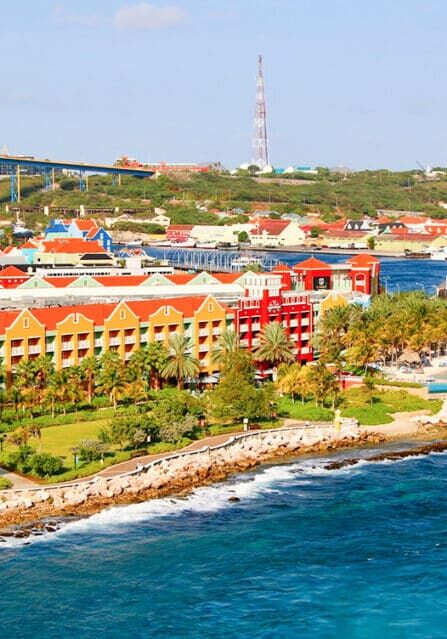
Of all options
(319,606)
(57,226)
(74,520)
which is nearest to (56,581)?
(74,520)

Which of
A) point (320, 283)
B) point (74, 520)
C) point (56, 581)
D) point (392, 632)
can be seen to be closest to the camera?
point (392, 632)

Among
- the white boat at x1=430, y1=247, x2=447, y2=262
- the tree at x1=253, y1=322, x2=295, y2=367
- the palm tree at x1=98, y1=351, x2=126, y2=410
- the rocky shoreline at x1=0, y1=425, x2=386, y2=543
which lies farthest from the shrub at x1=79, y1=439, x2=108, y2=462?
the white boat at x1=430, y1=247, x2=447, y2=262

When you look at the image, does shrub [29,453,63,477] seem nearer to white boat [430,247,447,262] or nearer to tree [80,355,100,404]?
tree [80,355,100,404]

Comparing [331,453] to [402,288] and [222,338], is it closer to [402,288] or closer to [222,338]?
[222,338]

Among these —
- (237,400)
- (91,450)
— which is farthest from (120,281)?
(91,450)

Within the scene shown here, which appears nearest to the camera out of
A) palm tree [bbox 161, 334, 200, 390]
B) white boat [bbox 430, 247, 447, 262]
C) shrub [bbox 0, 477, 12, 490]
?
shrub [bbox 0, 477, 12, 490]

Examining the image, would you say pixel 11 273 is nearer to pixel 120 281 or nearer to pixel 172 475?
pixel 120 281
